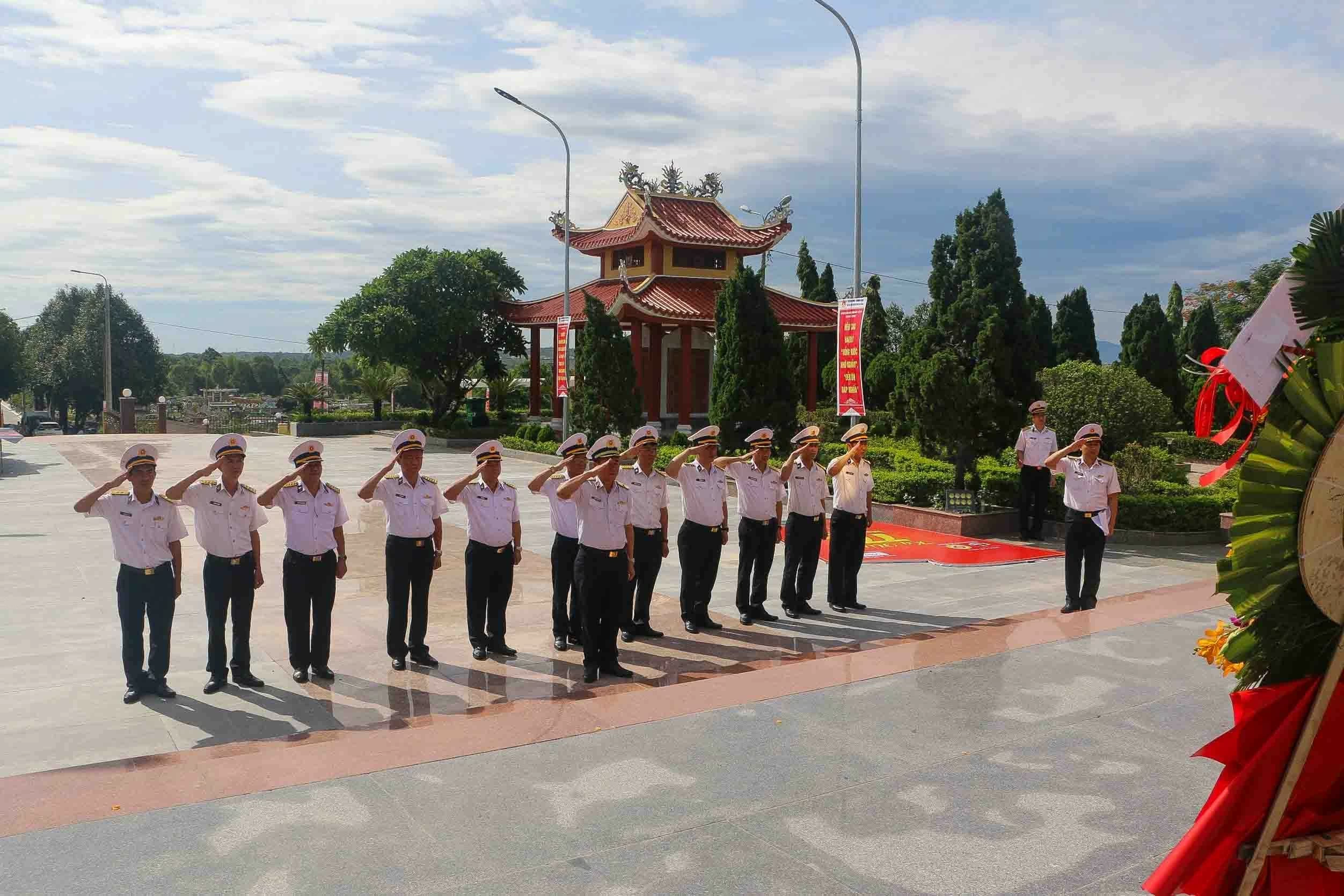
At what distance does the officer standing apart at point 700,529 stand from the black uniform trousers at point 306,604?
2672 mm

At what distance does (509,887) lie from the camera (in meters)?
3.78

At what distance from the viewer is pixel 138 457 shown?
6039 millimetres

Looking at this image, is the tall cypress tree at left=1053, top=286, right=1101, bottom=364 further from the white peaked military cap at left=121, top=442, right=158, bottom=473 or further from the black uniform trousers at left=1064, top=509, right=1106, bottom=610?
the white peaked military cap at left=121, top=442, right=158, bottom=473

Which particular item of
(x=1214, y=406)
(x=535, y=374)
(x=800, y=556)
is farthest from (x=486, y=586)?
(x=535, y=374)

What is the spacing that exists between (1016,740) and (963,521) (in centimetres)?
766

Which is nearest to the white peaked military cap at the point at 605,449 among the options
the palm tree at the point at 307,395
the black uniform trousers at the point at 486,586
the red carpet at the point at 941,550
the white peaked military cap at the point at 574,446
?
the white peaked military cap at the point at 574,446

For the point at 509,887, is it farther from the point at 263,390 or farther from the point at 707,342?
the point at 263,390

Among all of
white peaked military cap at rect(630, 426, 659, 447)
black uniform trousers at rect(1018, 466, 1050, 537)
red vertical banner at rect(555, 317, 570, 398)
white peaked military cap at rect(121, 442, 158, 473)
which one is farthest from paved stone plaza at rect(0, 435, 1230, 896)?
red vertical banner at rect(555, 317, 570, 398)

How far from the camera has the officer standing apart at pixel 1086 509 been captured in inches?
324

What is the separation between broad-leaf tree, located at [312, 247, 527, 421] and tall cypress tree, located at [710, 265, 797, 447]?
52.2 feet

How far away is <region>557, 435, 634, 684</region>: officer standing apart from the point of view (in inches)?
259

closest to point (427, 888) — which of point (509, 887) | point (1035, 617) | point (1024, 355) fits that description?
point (509, 887)

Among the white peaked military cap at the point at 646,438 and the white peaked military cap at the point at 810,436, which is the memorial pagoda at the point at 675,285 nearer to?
the white peaked military cap at the point at 810,436

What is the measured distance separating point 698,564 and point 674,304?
60.0 ft
